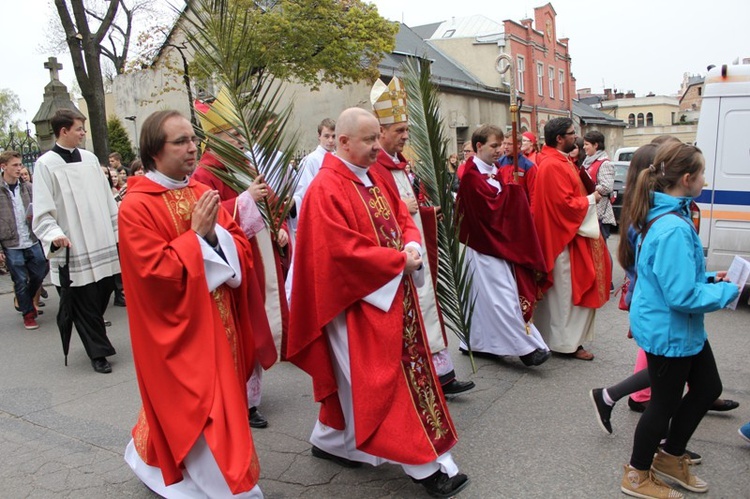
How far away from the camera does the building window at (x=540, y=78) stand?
3909 cm

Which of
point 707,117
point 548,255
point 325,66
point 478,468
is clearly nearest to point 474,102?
point 325,66

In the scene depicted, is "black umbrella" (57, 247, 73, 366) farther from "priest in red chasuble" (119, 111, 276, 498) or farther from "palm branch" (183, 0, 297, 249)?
"priest in red chasuble" (119, 111, 276, 498)

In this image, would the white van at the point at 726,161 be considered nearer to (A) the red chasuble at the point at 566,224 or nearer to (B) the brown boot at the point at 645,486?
(A) the red chasuble at the point at 566,224

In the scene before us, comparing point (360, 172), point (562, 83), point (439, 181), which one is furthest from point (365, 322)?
point (562, 83)

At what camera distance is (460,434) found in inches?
160

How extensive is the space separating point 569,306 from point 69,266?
4169 millimetres

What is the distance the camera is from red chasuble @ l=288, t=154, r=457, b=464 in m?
3.13

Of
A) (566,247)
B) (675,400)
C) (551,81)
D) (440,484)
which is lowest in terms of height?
(440,484)

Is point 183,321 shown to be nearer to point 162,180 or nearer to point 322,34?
point 162,180

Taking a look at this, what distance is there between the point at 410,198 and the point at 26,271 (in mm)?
5307

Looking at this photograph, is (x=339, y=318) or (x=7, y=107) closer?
(x=339, y=318)

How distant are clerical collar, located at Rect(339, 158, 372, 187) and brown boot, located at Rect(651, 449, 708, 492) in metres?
2.02

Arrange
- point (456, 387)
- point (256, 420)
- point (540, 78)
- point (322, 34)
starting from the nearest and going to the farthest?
point (256, 420) → point (456, 387) → point (322, 34) → point (540, 78)

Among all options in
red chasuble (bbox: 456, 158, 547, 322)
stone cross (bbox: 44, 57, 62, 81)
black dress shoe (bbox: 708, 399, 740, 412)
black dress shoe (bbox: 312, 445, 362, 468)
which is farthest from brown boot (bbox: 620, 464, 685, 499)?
stone cross (bbox: 44, 57, 62, 81)
